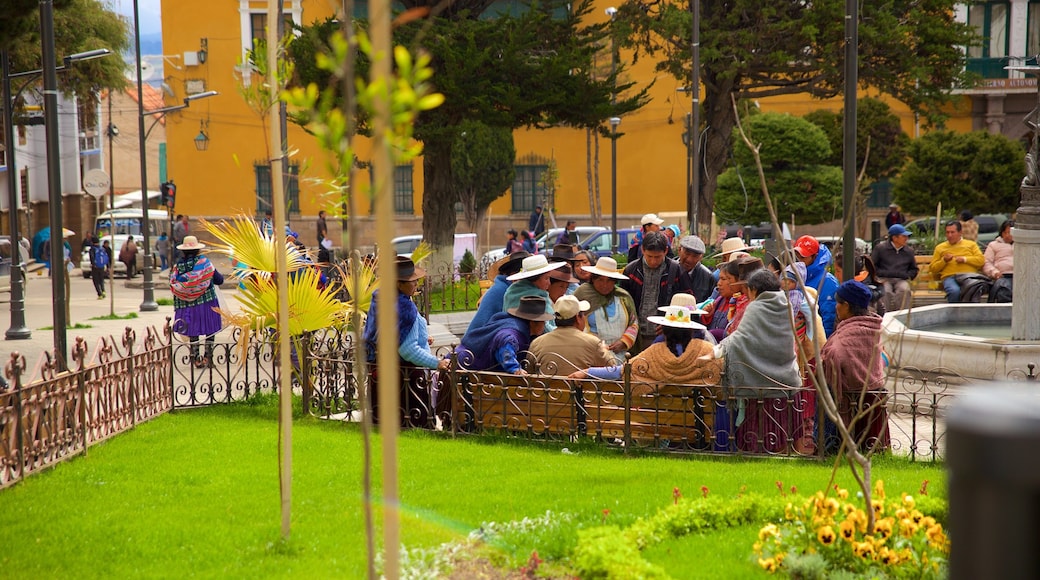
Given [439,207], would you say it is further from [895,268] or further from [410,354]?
[410,354]

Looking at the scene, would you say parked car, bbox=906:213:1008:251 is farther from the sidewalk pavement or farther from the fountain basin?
the fountain basin

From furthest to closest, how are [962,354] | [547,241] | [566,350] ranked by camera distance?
[547,241] → [962,354] → [566,350]

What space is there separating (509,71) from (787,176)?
11088 millimetres

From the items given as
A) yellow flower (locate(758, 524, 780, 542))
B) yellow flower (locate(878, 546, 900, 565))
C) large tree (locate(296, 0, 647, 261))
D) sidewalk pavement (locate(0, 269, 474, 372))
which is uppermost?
large tree (locate(296, 0, 647, 261))

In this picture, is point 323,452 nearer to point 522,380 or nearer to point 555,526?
point 522,380

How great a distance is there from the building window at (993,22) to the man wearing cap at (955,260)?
29482mm

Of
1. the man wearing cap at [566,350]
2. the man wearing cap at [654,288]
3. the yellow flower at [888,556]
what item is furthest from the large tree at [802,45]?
the yellow flower at [888,556]

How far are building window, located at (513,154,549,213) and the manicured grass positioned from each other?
3768 cm

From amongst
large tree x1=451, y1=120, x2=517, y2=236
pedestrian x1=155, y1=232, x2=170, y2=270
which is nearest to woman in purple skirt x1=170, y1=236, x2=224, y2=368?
large tree x1=451, y1=120, x2=517, y2=236

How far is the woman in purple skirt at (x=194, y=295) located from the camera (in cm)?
1276

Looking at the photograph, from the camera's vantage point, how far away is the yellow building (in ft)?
145

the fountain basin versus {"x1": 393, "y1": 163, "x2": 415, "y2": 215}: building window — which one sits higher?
{"x1": 393, "y1": 163, "x2": 415, "y2": 215}: building window

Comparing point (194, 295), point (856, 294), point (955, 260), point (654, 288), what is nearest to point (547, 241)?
point (955, 260)

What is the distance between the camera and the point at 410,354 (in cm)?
891
